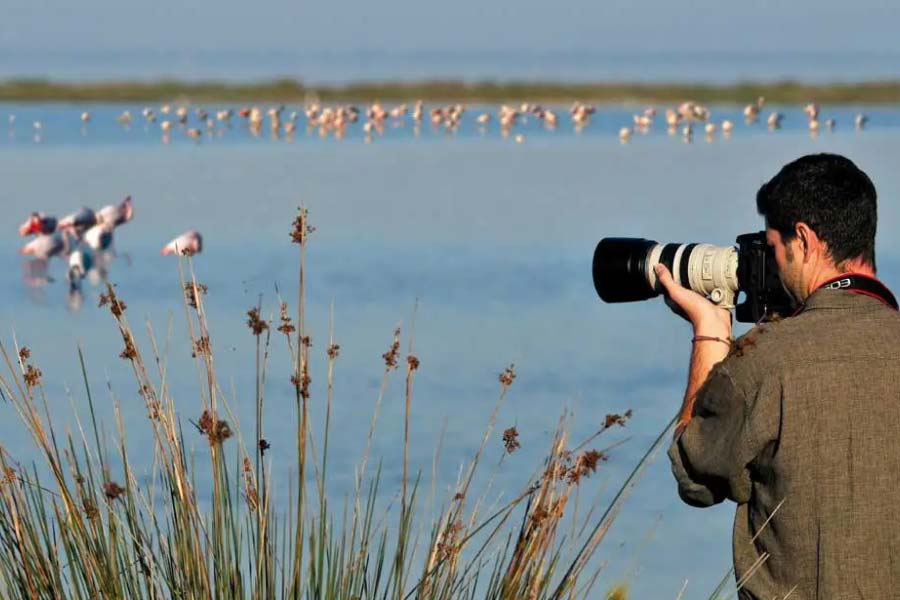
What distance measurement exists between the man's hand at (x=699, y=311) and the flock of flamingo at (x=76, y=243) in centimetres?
761

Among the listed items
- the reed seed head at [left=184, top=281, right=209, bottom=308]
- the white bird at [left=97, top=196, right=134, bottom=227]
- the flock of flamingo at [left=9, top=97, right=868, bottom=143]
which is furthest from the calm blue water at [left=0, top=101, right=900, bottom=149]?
the reed seed head at [left=184, top=281, right=209, bottom=308]

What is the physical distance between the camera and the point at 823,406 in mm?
2312

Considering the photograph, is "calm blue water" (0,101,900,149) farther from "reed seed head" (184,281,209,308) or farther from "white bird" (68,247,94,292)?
"reed seed head" (184,281,209,308)

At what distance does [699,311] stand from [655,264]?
0.25 metres

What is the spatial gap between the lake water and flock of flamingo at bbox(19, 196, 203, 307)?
125 mm

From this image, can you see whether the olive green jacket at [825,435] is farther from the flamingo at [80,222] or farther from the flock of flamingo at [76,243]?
the flamingo at [80,222]

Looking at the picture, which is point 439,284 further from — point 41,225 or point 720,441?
point 720,441

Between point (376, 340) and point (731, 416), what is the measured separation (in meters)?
4.84

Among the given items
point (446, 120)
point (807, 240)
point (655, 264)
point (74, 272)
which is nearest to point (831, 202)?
point (807, 240)

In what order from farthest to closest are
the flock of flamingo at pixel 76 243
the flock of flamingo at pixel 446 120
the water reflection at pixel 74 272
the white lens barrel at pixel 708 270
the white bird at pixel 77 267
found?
1. the flock of flamingo at pixel 446 120
2. the flock of flamingo at pixel 76 243
3. the white bird at pixel 77 267
4. the water reflection at pixel 74 272
5. the white lens barrel at pixel 708 270

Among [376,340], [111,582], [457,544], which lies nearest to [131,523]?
[111,582]

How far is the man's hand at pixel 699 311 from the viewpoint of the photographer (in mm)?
2516

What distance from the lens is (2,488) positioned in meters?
2.77

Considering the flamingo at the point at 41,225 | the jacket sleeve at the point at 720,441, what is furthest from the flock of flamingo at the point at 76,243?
the jacket sleeve at the point at 720,441
